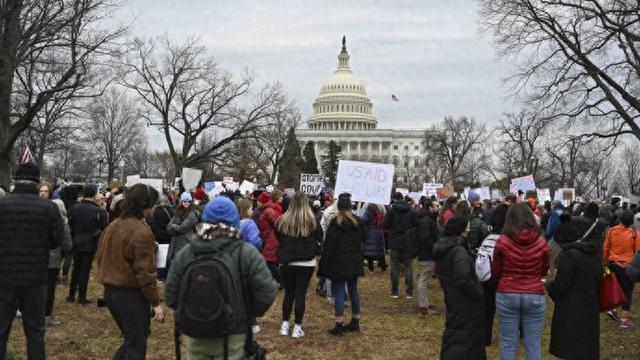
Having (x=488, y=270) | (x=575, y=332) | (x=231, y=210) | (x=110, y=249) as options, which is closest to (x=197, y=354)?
(x=231, y=210)

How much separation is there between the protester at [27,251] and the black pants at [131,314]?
3.24 feet

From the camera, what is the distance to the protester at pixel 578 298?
6004mm

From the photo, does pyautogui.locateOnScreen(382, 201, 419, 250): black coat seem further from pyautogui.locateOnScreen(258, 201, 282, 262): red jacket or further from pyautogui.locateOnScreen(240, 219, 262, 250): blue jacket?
pyautogui.locateOnScreen(240, 219, 262, 250): blue jacket

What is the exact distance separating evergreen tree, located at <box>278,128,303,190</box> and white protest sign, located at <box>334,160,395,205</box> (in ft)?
159

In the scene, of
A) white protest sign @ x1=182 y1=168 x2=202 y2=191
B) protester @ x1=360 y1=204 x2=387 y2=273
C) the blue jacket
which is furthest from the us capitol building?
the blue jacket

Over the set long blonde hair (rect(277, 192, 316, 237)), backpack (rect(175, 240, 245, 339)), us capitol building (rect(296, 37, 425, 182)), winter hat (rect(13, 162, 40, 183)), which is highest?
us capitol building (rect(296, 37, 425, 182))

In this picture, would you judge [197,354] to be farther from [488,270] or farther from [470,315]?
[488,270]

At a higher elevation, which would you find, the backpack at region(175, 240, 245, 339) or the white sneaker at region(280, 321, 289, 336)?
the backpack at region(175, 240, 245, 339)

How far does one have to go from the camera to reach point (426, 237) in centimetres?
1016

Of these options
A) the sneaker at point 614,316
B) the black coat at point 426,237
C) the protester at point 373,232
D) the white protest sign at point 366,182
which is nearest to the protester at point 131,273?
the black coat at point 426,237

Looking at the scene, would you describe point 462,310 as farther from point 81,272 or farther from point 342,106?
point 342,106

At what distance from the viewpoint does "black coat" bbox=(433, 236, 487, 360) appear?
5.82 m

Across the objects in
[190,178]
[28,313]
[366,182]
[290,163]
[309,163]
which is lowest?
[28,313]

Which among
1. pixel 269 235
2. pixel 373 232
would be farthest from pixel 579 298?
pixel 373 232
